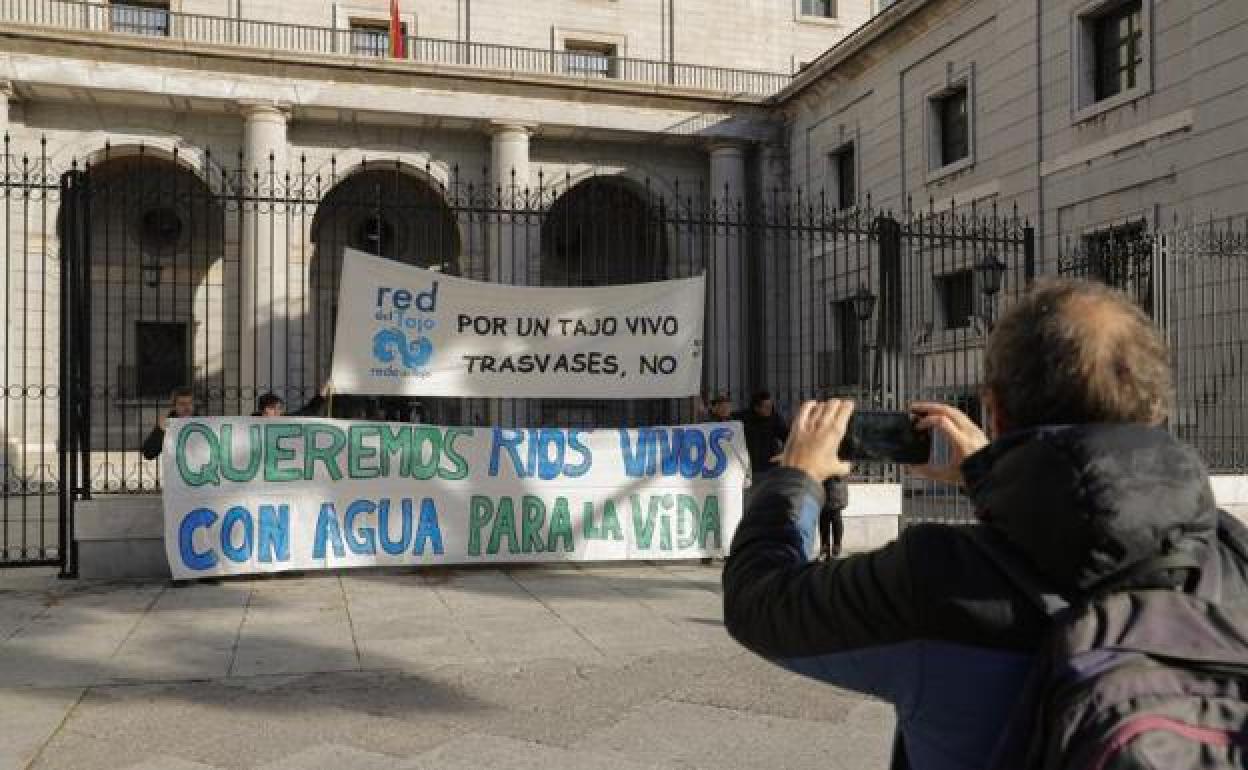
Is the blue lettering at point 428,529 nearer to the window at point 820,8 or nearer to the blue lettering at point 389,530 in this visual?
the blue lettering at point 389,530

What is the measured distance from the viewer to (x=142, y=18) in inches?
1009

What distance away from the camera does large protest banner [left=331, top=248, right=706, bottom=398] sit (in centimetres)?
902

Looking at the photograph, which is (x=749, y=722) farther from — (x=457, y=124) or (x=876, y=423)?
(x=457, y=124)

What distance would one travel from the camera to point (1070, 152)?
1738 cm

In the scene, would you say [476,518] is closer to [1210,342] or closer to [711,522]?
[711,522]

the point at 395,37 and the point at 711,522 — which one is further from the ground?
the point at 395,37

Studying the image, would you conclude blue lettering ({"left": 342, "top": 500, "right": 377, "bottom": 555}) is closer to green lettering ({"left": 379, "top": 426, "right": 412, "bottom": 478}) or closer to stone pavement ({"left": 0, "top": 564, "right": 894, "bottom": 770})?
green lettering ({"left": 379, "top": 426, "right": 412, "bottom": 478})

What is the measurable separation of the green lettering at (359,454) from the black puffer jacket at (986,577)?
7.62 meters

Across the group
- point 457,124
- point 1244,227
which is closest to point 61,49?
point 457,124

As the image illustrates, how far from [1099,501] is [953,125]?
21691 millimetres

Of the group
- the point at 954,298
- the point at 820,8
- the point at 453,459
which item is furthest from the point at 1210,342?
the point at 820,8

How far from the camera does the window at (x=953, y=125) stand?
68.2 ft

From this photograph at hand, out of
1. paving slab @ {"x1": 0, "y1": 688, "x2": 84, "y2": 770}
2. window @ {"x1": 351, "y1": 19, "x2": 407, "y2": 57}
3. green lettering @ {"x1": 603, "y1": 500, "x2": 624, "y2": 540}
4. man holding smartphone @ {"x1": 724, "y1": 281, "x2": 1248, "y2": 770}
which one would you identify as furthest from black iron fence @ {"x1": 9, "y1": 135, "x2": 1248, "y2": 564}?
man holding smartphone @ {"x1": 724, "y1": 281, "x2": 1248, "y2": 770}

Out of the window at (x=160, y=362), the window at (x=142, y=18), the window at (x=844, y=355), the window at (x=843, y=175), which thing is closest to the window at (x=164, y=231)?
the window at (x=160, y=362)
